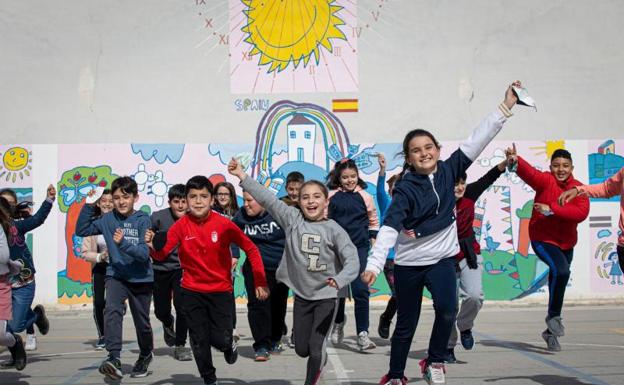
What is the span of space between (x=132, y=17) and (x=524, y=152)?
774 centimetres

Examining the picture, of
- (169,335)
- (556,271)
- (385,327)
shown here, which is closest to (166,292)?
(169,335)

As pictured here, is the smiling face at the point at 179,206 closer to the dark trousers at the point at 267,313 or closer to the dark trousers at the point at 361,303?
the dark trousers at the point at 267,313

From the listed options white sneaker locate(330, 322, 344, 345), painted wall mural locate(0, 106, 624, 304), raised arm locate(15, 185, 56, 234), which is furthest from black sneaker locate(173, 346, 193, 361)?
painted wall mural locate(0, 106, 624, 304)

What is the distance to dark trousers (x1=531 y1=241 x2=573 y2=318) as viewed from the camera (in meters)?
8.72

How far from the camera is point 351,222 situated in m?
9.34

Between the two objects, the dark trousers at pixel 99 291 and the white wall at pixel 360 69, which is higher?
the white wall at pixel 360 69

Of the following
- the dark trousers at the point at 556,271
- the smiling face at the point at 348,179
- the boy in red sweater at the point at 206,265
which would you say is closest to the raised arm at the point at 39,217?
the boy in red sweater at the point at 206,265

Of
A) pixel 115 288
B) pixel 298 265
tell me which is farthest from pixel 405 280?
pixel 115 288

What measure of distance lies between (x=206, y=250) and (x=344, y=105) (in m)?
9.04

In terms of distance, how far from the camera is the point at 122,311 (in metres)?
7.39

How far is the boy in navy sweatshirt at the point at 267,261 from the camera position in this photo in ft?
28.3

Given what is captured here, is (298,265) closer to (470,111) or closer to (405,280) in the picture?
(405,280)

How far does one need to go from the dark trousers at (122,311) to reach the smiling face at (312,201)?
2013 millimetres

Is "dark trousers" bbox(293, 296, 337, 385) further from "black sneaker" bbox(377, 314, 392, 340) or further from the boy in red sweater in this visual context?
"black sneaker" bbox(377, 314, 392, 340)
